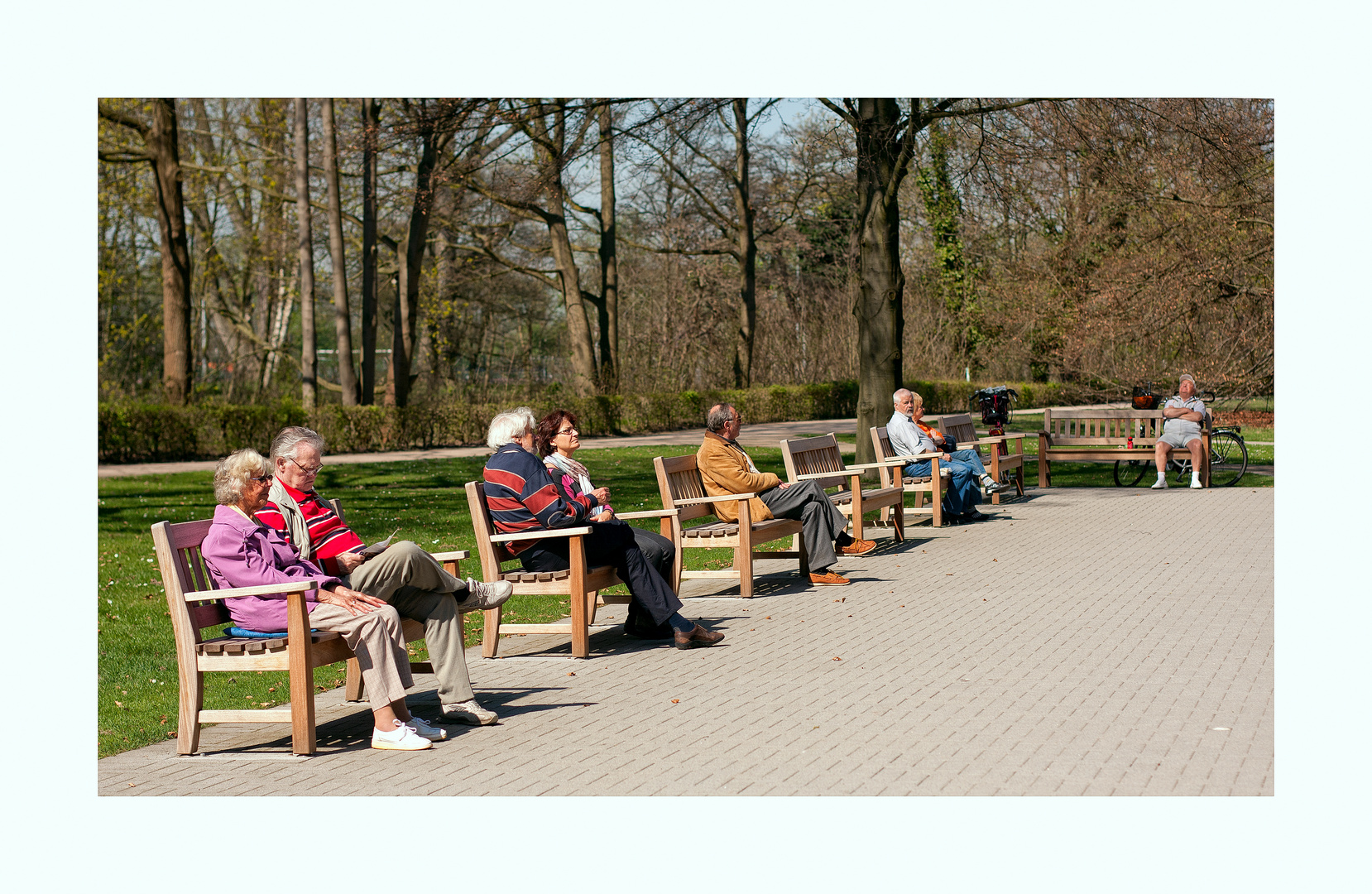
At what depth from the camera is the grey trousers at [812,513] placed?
32.1ft

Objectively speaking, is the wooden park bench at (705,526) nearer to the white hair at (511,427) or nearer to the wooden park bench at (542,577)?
the wooden park bench at (542,577)

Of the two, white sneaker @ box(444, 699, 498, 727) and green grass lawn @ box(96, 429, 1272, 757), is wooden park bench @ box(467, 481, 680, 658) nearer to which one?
green grass lawn @ box(96, 429, 1272, 757)

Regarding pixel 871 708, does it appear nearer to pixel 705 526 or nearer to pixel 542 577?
pixel 542 577

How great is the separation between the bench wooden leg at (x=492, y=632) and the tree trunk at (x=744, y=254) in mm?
27574

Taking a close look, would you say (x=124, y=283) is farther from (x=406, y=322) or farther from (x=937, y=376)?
(x=937, y=376)

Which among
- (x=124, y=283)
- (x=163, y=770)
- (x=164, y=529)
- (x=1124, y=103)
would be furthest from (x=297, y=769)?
(x=124, y=283)

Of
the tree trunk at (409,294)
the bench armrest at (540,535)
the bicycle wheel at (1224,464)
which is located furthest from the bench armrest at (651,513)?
the tree trunk at (409,294)

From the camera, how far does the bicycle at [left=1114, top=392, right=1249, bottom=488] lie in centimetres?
1711

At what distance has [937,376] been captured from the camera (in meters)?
40.5

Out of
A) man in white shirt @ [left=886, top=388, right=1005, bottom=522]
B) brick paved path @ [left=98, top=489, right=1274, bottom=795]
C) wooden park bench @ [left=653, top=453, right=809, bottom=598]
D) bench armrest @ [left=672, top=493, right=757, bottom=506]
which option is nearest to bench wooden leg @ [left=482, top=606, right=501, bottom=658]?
brick paved path @ [left=98, top=489, right=1274, bottom=795]

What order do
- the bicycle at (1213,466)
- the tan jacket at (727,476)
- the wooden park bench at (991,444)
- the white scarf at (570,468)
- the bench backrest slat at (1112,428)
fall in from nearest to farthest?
the white scarf at (570,468) → the tan jacket at (727,476) → the wooden park bench at (991,444) → the bicycle at (1213,466) → the bench backrest slat at (1112,428)

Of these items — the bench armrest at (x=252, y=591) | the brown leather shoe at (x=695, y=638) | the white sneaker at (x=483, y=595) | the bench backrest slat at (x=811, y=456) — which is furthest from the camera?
the bench backrest slat at (x=811, y=456)

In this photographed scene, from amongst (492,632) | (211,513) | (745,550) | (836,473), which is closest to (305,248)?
(211,513)

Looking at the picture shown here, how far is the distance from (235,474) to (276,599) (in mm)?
553
